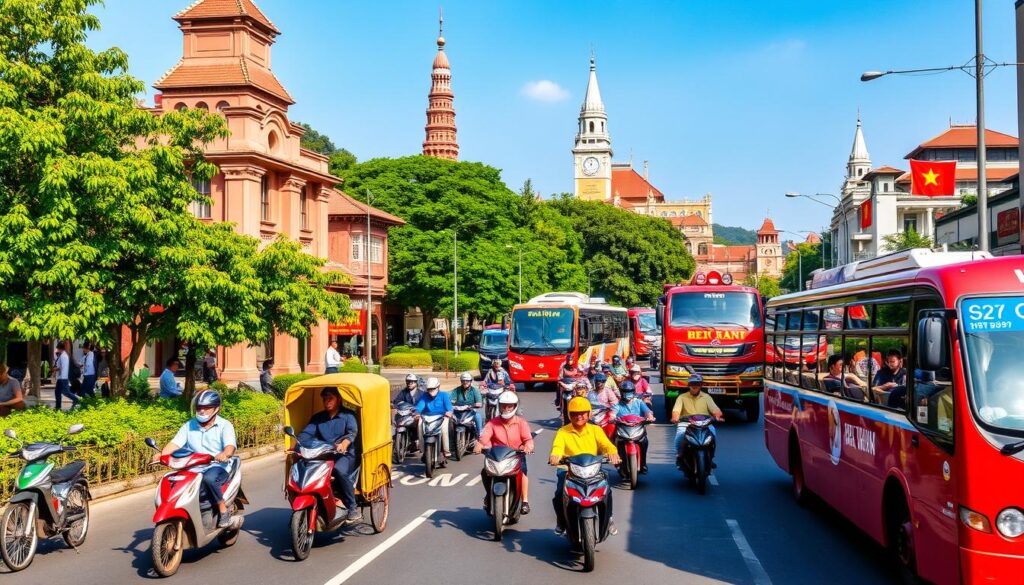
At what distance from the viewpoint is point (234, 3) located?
125ft

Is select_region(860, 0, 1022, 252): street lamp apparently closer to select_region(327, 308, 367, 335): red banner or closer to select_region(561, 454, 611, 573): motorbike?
select_region(561, 454, 611, 573): motorbike

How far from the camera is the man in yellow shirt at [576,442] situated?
30.6ft

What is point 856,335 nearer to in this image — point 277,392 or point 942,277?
point 942,277

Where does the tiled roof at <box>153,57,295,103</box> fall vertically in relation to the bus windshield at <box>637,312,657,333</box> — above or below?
above

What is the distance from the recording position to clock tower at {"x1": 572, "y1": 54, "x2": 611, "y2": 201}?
175 m

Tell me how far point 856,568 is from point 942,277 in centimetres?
303

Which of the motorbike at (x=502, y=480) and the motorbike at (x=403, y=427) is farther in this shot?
the motorbike at (x=403, y=427)

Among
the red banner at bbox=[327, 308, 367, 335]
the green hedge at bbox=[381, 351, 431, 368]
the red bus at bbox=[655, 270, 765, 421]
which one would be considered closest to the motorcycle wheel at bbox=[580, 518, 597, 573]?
the red bus at bbox=[655, 270, 765, 421]

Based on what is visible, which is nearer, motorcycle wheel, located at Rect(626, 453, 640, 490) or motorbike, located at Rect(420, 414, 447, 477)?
motorcycle wheel, located at Rect(626, 453, 640, 490)

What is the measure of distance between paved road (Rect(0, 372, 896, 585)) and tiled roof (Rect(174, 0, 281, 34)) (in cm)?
2866

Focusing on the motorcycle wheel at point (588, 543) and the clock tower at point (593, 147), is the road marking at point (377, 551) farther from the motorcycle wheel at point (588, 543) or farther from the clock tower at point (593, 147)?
the clock tower at point (593, 147)

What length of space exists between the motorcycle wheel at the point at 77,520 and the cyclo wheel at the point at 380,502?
289 centimetres

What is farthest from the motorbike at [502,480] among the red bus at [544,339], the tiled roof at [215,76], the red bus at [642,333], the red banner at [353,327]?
the red bus at [642,333]

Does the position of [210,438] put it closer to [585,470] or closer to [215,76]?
Answer: [585,470]
